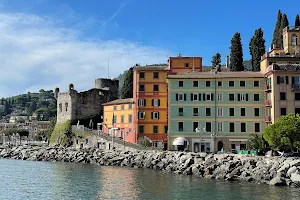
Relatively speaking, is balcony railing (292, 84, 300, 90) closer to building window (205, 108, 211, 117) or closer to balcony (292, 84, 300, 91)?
balcony (292, 84, 300, 91)

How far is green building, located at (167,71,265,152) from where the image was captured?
61.8 meters

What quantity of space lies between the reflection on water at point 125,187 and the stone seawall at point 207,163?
1.84 m

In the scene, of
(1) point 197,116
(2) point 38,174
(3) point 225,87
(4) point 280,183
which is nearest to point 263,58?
(3) point 225,87

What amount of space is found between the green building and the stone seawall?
5.87 metres

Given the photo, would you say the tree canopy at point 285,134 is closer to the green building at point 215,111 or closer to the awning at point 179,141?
the green building at point 215,111

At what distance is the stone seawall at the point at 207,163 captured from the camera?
139ft

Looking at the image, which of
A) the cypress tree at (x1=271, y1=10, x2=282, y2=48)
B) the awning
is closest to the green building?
the awning

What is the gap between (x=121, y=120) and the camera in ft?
244

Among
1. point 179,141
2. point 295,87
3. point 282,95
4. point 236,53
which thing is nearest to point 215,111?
point 179,141

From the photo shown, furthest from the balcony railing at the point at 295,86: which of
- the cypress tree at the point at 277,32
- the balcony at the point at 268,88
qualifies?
the cypress tree at the point at 277,32

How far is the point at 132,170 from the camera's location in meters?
54.3

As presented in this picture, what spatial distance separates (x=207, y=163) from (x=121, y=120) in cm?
2757

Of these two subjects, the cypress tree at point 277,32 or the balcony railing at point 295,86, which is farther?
the cypress tree at point 277,32

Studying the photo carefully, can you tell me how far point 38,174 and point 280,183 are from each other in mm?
27424
